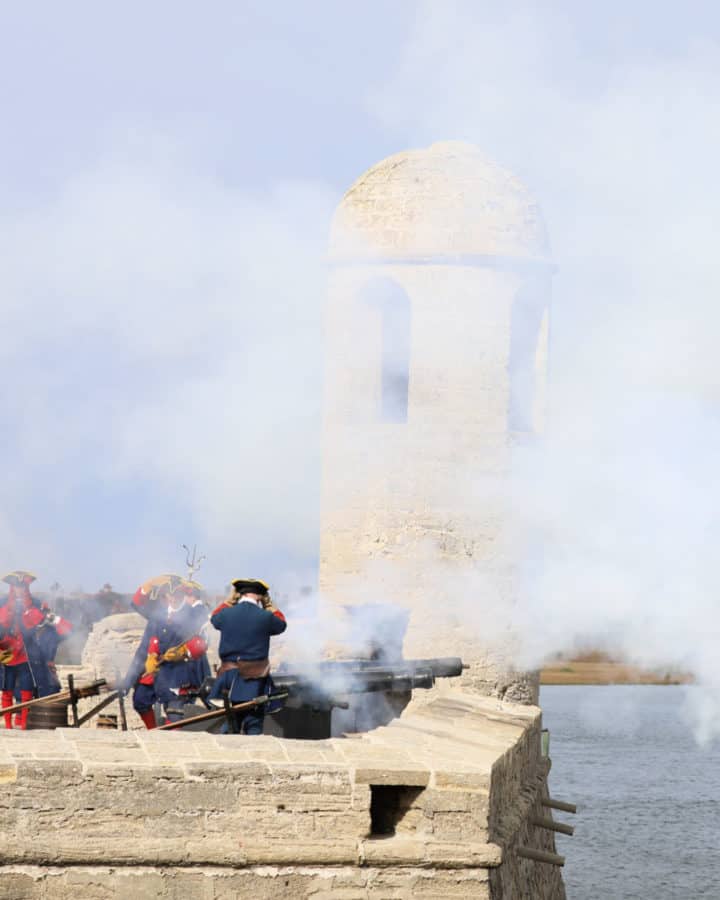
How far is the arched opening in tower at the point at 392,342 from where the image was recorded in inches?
675

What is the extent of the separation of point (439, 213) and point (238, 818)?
970 centimetres

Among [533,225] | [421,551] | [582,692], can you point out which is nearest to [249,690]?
[421,551]

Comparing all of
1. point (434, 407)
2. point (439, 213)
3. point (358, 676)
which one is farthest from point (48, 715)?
point (439, 213)

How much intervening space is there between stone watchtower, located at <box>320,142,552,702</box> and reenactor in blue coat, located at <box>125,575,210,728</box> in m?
4.51

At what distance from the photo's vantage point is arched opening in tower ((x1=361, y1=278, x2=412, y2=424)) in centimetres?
1714

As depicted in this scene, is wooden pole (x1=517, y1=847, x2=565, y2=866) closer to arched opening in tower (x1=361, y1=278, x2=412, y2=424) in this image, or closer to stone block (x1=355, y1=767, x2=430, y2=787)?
stone block (x1=355, y1=767, x2=430, y2=787)

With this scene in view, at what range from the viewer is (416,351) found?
664 inches

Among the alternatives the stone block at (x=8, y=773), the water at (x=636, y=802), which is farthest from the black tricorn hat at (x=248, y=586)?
the water at (x=636, y=802)

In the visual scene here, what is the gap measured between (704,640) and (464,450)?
4125mm

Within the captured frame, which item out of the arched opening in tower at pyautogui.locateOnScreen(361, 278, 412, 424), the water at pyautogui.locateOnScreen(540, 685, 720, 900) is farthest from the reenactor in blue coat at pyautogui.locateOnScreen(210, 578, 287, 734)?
the water at pyautogui.locateOnScreen(540, 685, 720, 900)

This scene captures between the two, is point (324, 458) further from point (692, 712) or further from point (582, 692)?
point (582, 692)

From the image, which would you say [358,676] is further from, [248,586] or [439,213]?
[439,213]

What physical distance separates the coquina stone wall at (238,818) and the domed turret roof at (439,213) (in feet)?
29.0

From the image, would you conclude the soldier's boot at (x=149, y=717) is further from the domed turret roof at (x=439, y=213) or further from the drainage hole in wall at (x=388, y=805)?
the domed turret roof at (x=439, y=213)
